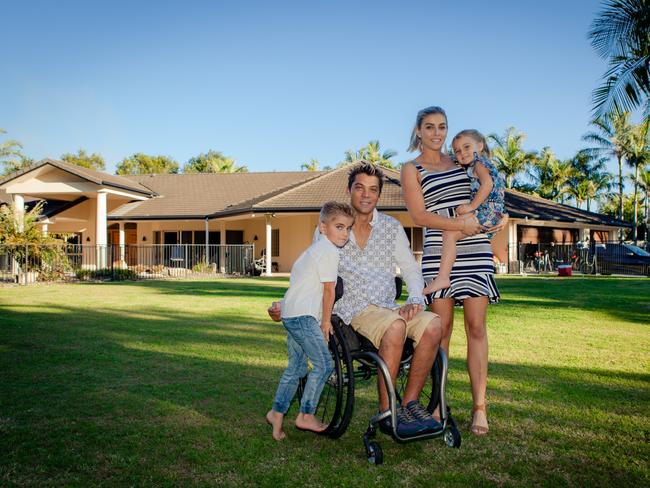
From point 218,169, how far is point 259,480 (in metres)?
46.3

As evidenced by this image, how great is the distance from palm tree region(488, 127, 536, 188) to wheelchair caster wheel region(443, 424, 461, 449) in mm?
43702

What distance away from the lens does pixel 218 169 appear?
4772cm

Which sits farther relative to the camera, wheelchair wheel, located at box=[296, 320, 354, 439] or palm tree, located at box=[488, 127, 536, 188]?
palm tree, located at box=[488, 127, 536, 188]

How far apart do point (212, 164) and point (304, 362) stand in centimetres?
4725

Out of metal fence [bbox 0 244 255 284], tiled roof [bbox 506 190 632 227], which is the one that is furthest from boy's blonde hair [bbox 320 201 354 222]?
tiled roof [bbox 506 190 632 227]

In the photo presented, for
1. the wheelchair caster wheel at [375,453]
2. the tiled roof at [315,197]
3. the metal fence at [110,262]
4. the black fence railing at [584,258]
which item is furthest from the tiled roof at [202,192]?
the wheelchair caster wheel at [375,453]

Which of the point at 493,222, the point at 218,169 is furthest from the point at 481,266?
the point at 218,169

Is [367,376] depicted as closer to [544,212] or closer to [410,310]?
[410,310]

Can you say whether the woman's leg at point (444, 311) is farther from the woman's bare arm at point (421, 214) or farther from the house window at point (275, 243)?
the house window at point (275, 243)

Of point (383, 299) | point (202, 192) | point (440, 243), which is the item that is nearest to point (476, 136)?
point (440, 243)

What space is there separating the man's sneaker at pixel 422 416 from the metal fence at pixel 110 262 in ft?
59.2

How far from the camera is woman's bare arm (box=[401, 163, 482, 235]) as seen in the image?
142 inches

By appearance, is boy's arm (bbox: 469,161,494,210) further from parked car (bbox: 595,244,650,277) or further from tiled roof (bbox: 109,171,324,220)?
parked car (bbox: 595,244,650,277)

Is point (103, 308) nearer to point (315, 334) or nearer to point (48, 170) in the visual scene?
point (315, 334)
